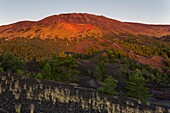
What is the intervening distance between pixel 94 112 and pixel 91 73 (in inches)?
1694

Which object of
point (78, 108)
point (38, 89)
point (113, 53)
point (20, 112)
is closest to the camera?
point (20, 112)

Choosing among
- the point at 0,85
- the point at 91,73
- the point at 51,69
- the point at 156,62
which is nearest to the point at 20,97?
the point at 0,85

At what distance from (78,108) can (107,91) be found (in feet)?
48.8

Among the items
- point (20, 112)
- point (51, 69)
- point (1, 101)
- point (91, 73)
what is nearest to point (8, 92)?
point (1, 101)

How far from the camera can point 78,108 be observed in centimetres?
1438

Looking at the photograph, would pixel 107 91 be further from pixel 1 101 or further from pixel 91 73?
pixel 91 73

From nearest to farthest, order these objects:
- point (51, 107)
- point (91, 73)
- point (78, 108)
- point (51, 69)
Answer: point (51, 107)
point (78, 108)
point (51, 69)
point (91, 73)

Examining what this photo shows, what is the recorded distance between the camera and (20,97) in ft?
42.6

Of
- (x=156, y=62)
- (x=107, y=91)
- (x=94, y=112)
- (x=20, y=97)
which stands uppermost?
(x=20, y=97)

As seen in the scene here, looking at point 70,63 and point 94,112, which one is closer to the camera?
point 94,112

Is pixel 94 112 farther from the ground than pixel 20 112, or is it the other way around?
pixel 20 112

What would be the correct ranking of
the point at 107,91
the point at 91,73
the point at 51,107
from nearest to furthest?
1. the point at 51,107
2. the point at 107,91
3. the point at 91,73

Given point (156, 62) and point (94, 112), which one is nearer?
point (94, 112)

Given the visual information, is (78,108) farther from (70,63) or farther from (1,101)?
(70,63)
